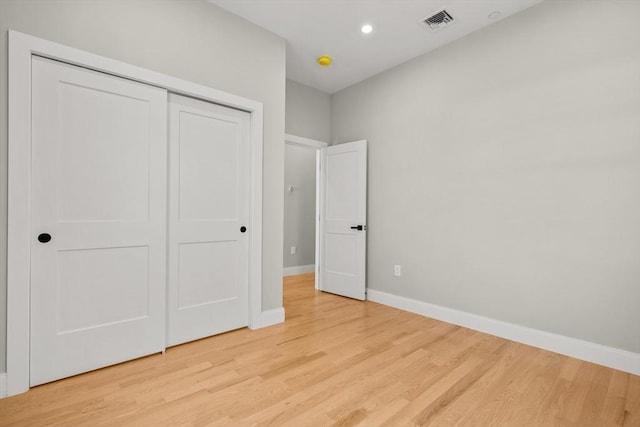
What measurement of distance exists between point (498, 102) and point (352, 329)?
256cm

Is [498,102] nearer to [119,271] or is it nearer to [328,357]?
[328,357]

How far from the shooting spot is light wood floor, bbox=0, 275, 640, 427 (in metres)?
1.68

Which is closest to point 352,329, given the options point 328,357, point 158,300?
point 328,357

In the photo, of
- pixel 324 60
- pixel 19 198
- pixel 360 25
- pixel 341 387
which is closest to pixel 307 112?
pixel 324 60

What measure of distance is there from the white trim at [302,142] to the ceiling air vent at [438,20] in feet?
6.48

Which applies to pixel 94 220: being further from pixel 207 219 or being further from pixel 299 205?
pixel 299 205

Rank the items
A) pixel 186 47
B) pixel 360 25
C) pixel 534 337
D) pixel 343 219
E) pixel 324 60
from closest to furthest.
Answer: pixel 186 47 → pixel 534 337 → pixel 360 25 → pixel 324 60 → pixel 343 219

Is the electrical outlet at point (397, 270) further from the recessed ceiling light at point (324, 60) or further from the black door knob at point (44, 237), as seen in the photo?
the black door knob at point (44, 237)

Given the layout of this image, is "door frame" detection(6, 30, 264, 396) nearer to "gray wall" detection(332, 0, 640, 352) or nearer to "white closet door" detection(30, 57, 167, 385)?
"white closet door" detection(30, 57, 167, 385)

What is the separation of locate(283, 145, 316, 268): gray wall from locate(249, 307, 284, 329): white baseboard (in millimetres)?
2434

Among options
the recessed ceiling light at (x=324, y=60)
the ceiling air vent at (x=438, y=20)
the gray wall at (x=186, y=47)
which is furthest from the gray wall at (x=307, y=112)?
the ceiling air vent at (x=438, y=20)

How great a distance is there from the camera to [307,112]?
4367 millimetres

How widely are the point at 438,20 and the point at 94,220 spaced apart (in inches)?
132

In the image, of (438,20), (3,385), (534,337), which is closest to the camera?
(3,385)
